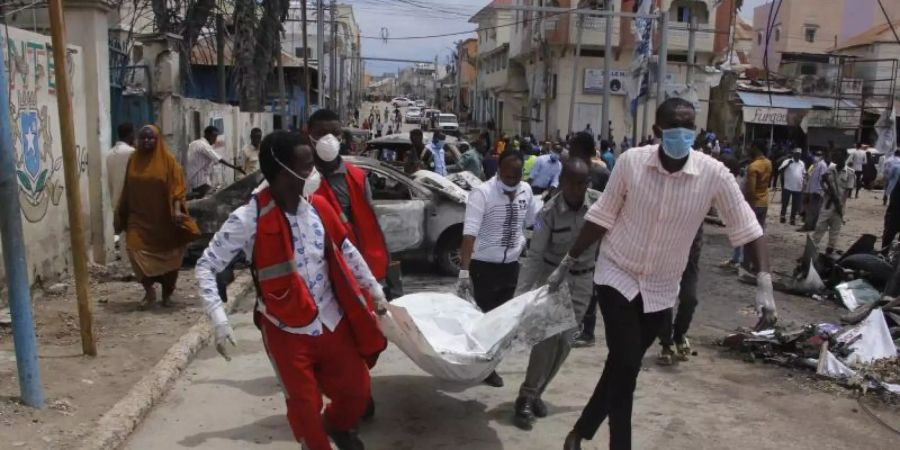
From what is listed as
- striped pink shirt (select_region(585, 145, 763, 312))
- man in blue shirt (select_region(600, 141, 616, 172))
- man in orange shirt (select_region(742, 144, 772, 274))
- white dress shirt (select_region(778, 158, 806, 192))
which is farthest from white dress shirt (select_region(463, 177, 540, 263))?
white dress shirt (select_region(778, 158, 806, 192))

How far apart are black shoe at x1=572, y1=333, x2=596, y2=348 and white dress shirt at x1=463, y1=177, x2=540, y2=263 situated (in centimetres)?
160

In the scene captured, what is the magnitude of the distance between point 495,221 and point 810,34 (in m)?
48.9

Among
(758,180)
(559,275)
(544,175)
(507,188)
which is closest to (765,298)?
(559,275)

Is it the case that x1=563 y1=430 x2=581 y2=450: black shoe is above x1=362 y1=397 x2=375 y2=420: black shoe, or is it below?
above

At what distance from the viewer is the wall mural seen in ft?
22.6

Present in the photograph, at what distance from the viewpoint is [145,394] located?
186 inches

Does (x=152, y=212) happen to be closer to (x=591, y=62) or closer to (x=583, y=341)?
(x=583, y=341)

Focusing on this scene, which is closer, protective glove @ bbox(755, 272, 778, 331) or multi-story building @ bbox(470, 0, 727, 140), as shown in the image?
protective glove @ bbox(755, 272, 778, 331)

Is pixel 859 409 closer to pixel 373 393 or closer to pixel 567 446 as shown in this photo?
pixel 567 446

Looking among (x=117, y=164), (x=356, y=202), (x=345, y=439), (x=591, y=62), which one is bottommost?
(x=345, y=439)

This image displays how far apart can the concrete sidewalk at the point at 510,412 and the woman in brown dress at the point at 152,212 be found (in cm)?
144

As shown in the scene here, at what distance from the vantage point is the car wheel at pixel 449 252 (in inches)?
372

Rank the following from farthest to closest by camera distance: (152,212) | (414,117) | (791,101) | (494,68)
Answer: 1. (414,117)
2. (494,68)
3. (791,101)
4. (152,212)

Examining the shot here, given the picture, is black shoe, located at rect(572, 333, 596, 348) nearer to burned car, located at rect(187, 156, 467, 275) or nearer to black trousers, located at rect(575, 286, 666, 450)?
black trousers, located at rect(575, 286, 666, 450)
